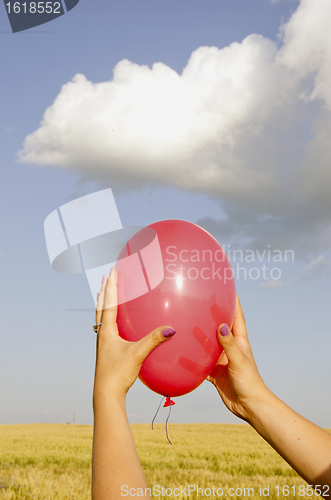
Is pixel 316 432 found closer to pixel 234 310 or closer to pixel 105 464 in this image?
pixel 234 310

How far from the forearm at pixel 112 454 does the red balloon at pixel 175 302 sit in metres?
0.90

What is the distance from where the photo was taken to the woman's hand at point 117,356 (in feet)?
7.47

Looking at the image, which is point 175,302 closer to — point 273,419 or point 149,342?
point 149,342

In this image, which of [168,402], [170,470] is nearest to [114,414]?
[168,402]

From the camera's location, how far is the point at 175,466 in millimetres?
11211

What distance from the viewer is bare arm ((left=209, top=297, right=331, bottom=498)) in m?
2.58

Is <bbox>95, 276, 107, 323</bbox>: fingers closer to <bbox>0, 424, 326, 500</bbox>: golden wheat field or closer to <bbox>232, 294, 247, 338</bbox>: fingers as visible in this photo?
<bbox>232, 294, 247, 338</bbox>: fingers

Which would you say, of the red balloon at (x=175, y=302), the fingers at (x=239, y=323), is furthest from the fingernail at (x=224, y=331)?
the fingers at (x=239, y=323)

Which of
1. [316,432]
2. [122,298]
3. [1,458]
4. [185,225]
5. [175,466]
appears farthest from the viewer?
[1,458]

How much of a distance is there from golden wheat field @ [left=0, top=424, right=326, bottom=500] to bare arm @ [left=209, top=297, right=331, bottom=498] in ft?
17.2

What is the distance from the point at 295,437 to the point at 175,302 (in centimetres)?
→ 126

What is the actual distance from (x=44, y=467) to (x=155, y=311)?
34.7 ft

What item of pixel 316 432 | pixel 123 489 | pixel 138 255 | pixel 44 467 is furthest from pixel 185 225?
pixel 44 467

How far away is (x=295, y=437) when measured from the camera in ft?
8.86
